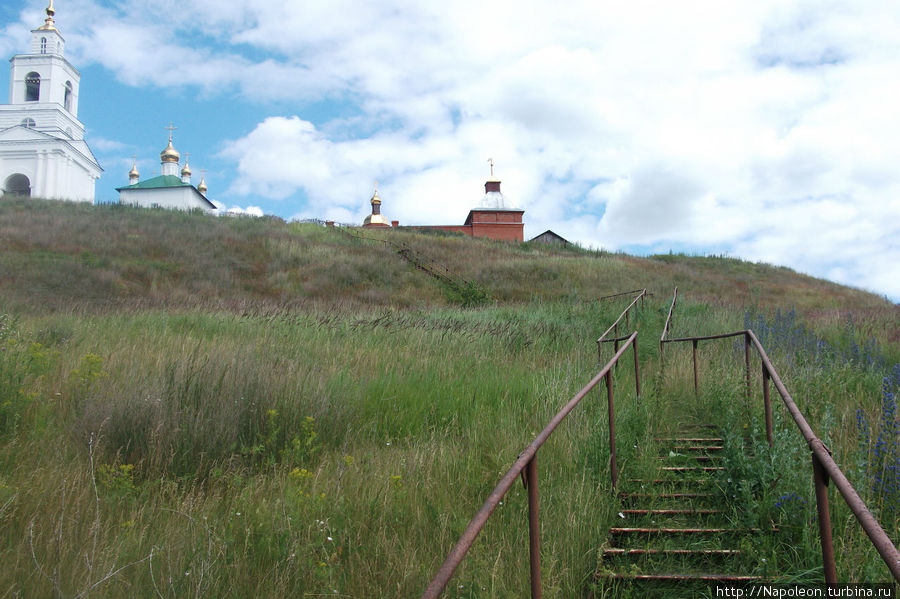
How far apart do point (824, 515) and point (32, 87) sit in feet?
274

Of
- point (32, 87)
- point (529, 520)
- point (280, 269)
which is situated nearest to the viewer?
point (529, 520)

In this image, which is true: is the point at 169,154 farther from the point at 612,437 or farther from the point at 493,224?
the point at 612,437

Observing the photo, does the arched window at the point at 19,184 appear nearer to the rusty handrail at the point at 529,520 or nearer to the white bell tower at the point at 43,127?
the white bell tower at the point at 43,127

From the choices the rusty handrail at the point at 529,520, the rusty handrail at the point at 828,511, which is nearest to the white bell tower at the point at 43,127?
the rusty handrail at the point at 529,520

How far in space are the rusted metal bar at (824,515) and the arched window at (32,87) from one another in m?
81.5

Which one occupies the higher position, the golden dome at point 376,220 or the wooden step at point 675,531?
the golden dome at point 376,220

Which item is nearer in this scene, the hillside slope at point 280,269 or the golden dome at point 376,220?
the hillside slope at point 280,269

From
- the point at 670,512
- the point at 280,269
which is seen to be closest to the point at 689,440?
the point at 670,512

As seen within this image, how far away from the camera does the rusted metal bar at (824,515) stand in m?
2.04

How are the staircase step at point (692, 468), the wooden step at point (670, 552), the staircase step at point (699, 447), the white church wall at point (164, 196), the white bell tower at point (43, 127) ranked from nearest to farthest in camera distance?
the wooden step at point (670, 552), the staircase step at point (692, 468), the staircase step at point (699, 447), the white bell tower at point (43, 127), the white church wall at point (164, 196)

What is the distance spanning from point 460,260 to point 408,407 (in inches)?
1260

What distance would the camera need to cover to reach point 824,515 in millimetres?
2102

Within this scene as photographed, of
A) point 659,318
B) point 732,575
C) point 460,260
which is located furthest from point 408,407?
point 460,260

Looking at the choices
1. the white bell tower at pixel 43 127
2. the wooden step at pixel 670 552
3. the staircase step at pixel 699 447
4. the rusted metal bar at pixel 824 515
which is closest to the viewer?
the rusted metal bar at pixel 824 515
